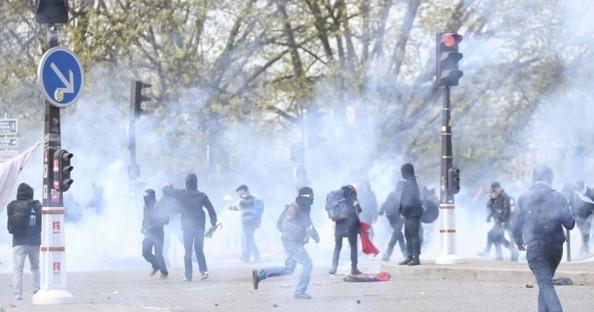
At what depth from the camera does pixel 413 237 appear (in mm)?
24781

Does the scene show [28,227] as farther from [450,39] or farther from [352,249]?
[450,39]

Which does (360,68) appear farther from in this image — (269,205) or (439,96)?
(269,205)

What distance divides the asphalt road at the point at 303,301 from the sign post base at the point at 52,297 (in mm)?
144

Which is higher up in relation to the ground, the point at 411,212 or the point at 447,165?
the point at 447,165

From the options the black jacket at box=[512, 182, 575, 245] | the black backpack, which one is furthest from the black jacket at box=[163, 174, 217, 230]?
the black jacket at box=[512, 182, 575, 245]

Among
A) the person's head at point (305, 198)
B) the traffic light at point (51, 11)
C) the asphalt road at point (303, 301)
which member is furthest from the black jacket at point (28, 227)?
the person's head at point (305, 198)

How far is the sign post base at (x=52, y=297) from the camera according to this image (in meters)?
18.0

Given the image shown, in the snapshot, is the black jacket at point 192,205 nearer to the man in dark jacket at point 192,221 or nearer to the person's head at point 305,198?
the man in dark jacket at point 192,221

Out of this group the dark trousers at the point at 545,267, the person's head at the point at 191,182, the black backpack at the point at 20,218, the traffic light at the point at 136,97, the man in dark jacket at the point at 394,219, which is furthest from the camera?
the traffic light at the point at 136,97

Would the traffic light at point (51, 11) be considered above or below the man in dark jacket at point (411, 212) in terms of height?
above

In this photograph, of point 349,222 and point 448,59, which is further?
point 448,59

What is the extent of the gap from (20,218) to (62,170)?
227cm

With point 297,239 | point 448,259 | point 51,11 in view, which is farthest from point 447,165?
point 51,11

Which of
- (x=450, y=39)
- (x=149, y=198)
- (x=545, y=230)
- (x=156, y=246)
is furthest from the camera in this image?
(x=149, y=198)
